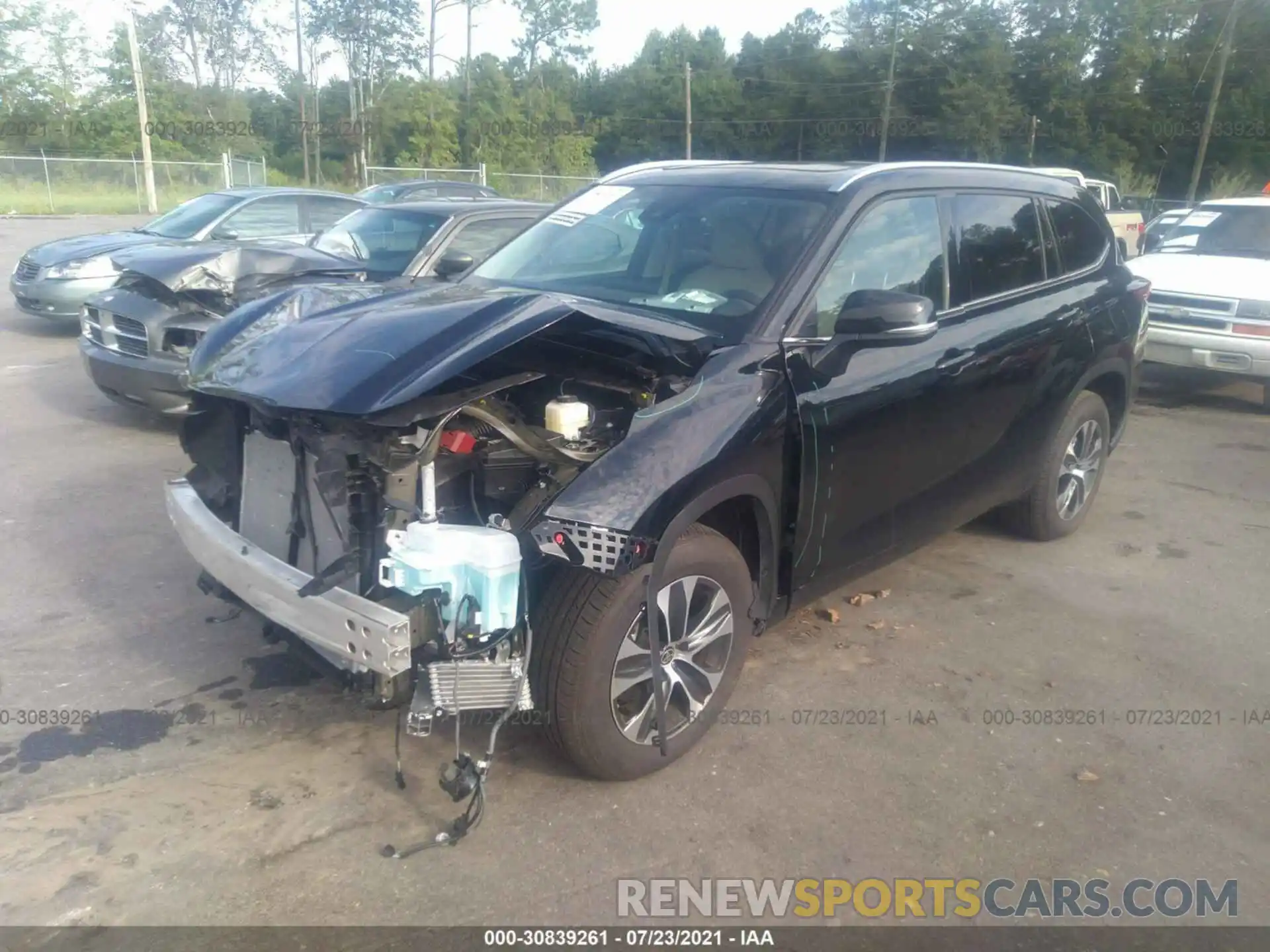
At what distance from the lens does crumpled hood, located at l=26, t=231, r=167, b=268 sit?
10.7 m

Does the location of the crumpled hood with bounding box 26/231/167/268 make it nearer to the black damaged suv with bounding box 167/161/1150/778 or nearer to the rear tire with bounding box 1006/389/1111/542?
the black damaged suv with bounding box 167/161/1150/778

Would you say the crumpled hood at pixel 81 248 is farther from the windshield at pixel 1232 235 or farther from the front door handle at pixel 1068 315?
the windshield at pixel 1232 235

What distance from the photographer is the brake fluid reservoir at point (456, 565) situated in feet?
9.25

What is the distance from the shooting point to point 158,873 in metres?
2.91

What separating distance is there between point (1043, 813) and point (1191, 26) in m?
50.2

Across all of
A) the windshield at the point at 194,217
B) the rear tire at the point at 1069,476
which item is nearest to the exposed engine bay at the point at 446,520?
the rear tire at the point at 1069,476

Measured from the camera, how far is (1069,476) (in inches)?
222

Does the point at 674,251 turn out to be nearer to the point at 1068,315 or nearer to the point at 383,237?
the point at 1068,315

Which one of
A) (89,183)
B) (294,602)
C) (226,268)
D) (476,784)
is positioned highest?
(226,268)

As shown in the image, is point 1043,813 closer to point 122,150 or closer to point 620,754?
point 620,754

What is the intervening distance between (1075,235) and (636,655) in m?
3.76

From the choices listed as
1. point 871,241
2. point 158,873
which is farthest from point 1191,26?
point 158,873
